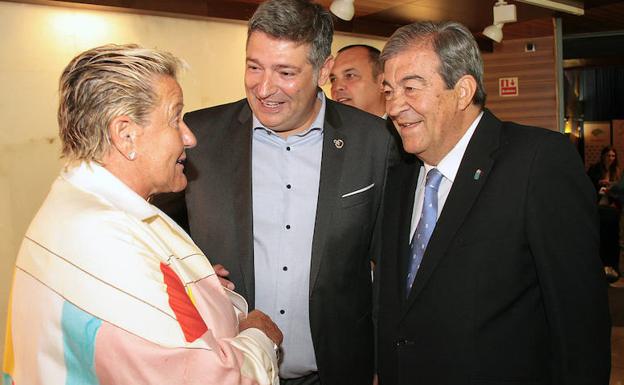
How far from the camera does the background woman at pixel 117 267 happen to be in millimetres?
1403

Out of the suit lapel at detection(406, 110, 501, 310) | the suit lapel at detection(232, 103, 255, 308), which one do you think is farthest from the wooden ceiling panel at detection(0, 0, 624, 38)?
the suit lapel at detection(406, 110, 501, 310)

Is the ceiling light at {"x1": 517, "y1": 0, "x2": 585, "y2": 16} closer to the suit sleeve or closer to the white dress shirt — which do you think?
the white dress shirt

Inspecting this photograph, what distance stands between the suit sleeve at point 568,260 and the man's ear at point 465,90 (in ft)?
1.03

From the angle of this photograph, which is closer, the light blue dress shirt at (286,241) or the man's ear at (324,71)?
the light blue dress shirt at (286,241)

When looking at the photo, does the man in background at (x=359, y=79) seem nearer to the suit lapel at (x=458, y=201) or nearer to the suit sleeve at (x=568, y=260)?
the suit lapel at (x=458, y=201)

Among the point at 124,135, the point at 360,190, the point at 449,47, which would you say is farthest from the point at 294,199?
the point at 124,135

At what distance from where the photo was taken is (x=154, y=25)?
4695 millimetres

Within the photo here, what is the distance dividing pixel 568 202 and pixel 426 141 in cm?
50

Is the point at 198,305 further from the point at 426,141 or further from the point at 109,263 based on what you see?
the point at 426,141

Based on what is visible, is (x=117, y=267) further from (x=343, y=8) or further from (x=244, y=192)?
(x=343, y=8)

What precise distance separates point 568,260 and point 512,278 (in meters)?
0.17

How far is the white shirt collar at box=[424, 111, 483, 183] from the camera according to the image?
7.07 feet

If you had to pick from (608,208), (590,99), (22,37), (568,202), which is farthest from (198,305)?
(590,99)

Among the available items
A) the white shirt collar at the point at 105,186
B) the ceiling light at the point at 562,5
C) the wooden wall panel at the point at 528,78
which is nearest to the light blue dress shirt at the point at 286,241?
the white shirt collar at the point at 105,186
